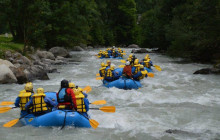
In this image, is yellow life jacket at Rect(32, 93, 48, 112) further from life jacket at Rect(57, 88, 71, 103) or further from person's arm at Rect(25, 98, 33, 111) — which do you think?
life jacket at Rect(57, 88, 71, 103)

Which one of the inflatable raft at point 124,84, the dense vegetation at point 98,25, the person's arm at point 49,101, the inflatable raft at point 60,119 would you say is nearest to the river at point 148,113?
the inflatable raft at point 60,119

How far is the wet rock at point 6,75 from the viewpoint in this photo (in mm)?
9742

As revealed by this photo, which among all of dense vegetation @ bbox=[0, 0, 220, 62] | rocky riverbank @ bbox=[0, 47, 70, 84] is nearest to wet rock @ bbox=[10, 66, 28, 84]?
rocky riverbank @ bbox=[0, 47, 70, 84]

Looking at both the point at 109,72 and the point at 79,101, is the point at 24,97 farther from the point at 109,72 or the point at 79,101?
the point at 109,72

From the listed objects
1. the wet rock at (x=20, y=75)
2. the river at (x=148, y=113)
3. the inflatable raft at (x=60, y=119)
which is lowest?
the river at (x=148, y=113)

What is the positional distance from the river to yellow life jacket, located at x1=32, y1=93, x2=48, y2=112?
420 millimetres

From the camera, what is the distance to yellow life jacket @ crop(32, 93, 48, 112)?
5.19 metres

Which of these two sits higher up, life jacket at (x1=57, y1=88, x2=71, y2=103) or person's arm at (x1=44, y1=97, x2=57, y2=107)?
life jacket at (x1=57, y1=88, x2=71, y2=103)

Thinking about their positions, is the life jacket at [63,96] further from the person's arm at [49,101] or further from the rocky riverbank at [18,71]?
the rocky riverbank at [18,71]

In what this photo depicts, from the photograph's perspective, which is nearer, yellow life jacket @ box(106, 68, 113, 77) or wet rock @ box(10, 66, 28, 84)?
yellow life jacket @ box(106, 68, 113, 77)

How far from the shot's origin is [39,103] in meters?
5.30

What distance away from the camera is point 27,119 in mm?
5426

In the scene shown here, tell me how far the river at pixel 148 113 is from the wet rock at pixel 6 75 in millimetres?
320

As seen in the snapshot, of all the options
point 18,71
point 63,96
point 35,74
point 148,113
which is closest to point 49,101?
point 63,96
